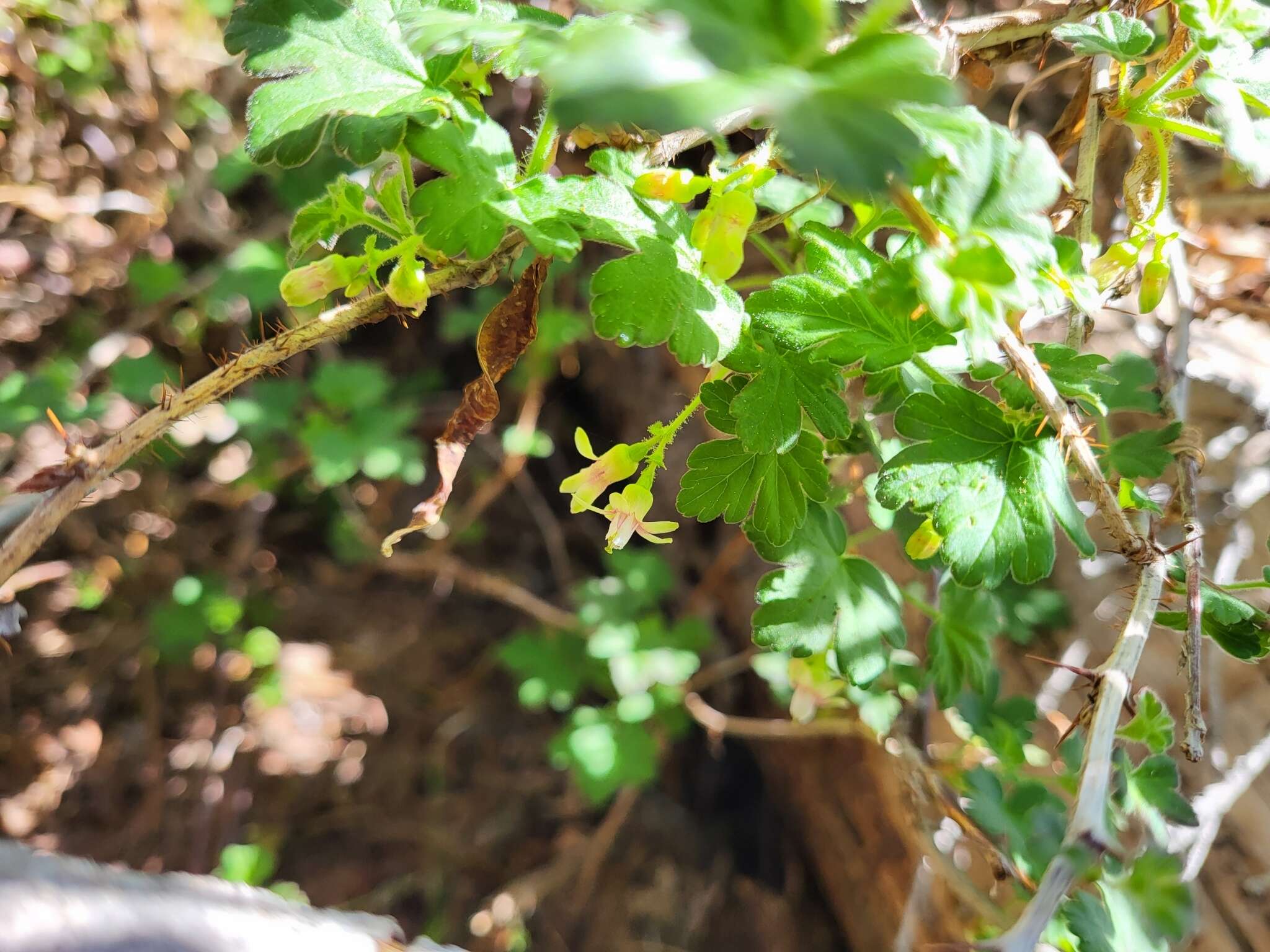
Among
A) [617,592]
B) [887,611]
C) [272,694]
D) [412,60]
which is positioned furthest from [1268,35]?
[272,694]

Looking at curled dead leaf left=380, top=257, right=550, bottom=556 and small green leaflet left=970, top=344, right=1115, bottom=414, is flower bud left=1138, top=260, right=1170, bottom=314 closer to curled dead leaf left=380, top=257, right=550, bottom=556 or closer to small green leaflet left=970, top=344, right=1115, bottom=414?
small green leaflet left=970, top=344, right=1115, bottom=414

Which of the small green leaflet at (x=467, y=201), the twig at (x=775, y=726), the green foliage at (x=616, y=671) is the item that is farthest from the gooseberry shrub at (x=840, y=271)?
the green foliage at (x=616, y=671)

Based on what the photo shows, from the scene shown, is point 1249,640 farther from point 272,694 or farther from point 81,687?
point 81,687

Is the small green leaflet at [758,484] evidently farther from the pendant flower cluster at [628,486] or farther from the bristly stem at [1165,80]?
the bristly stem at [1165,80]

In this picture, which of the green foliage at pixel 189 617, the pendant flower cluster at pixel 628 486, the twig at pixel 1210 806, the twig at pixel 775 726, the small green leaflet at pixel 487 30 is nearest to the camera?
the small green leaflet at pixel 487 30

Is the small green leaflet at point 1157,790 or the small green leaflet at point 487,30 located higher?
the small green leaflet at point 487,30

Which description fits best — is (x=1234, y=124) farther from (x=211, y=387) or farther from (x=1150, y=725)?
(x=211, y=387)

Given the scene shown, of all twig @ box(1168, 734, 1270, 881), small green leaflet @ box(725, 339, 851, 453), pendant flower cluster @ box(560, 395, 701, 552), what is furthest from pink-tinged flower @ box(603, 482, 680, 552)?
twig @ box(1168, 734, 1270, 881)

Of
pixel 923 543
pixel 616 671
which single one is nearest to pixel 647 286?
pixel 923 543
